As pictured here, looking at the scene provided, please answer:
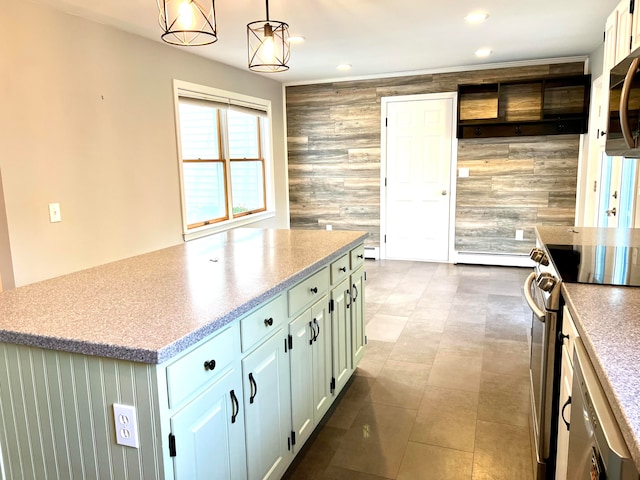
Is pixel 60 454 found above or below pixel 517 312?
above

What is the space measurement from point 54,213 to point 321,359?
2240mm

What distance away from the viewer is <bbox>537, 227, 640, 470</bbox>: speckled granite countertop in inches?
33.7

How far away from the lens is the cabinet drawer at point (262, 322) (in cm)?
161

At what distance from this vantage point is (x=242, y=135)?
5766mm

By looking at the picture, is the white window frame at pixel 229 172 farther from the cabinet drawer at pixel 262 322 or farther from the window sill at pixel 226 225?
the cabinet drawer at pixel 262 322

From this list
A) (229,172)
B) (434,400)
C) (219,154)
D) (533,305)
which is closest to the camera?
(533,305)

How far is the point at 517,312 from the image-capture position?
Answer: 4207mm

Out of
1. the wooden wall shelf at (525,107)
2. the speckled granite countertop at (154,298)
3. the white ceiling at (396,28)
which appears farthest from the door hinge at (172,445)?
the wooden wall shelf at (525,107)

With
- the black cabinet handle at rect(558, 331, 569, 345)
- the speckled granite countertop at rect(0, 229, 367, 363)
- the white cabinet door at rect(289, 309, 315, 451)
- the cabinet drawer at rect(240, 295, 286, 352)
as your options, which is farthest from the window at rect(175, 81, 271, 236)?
the black cabinet handle at rect(558, 331, 569, 345)

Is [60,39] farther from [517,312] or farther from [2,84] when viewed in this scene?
[517,312]

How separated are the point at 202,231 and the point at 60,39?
212 cm

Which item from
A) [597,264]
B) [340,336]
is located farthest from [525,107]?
Answer: [340,336]

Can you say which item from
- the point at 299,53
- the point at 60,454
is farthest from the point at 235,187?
the point at 60,454

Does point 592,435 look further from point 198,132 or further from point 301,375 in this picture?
point 198,132
